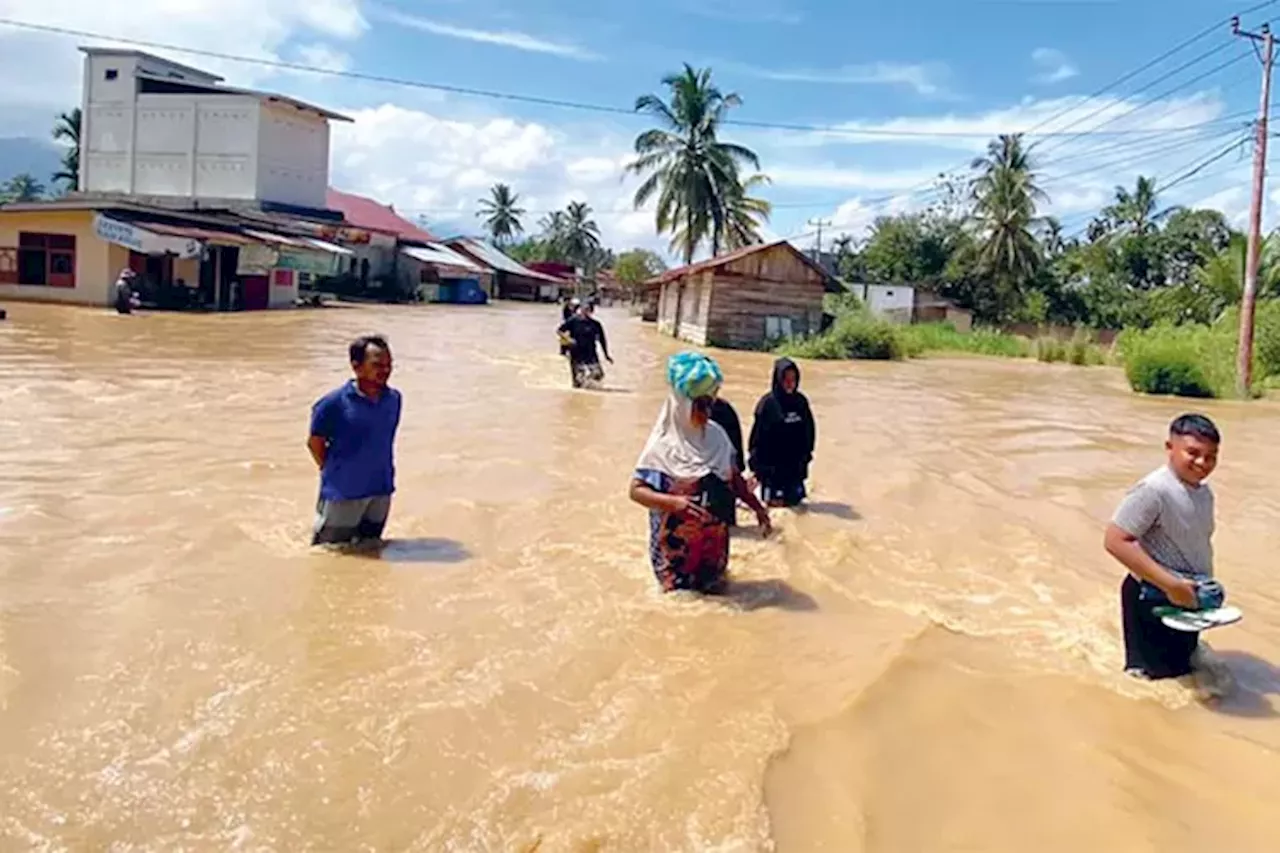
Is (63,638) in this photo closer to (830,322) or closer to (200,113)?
(830,322)

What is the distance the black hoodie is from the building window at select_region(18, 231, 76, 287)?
2821cm

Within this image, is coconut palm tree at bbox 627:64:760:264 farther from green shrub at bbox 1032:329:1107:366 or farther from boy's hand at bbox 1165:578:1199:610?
boy's hand at bbox 1165:578:1199:610

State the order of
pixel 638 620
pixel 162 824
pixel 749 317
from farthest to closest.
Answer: pixel 749 317, pixel 638 620, pixel 162 824

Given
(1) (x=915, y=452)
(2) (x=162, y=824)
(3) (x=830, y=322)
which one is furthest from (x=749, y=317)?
(2) (x=162, y=824)

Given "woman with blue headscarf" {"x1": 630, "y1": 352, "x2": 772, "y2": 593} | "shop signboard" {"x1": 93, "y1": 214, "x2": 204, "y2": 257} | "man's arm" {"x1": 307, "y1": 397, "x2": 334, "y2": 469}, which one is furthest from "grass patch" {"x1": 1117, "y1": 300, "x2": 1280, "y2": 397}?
"shop signboard" {"x1": 93, "y1": 214, "x2": 204, "y2": 257}

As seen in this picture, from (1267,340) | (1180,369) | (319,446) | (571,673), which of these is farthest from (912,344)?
(571,673)

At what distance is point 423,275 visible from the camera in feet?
172

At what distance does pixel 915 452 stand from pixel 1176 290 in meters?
37.9

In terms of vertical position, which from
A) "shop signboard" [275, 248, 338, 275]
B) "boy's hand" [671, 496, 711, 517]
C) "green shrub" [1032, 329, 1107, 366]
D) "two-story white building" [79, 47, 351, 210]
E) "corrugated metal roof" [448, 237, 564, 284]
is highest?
"two-story white building" [79, 47, 351, 210]

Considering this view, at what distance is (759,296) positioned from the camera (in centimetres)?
3034

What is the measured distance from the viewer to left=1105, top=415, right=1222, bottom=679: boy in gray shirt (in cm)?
449

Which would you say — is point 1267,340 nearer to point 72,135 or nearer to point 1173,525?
point 1173,525

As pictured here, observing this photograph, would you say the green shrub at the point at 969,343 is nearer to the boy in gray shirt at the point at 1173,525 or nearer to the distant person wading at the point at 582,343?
the distant person wading at the point at 582,343

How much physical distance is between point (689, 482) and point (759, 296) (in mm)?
25264
